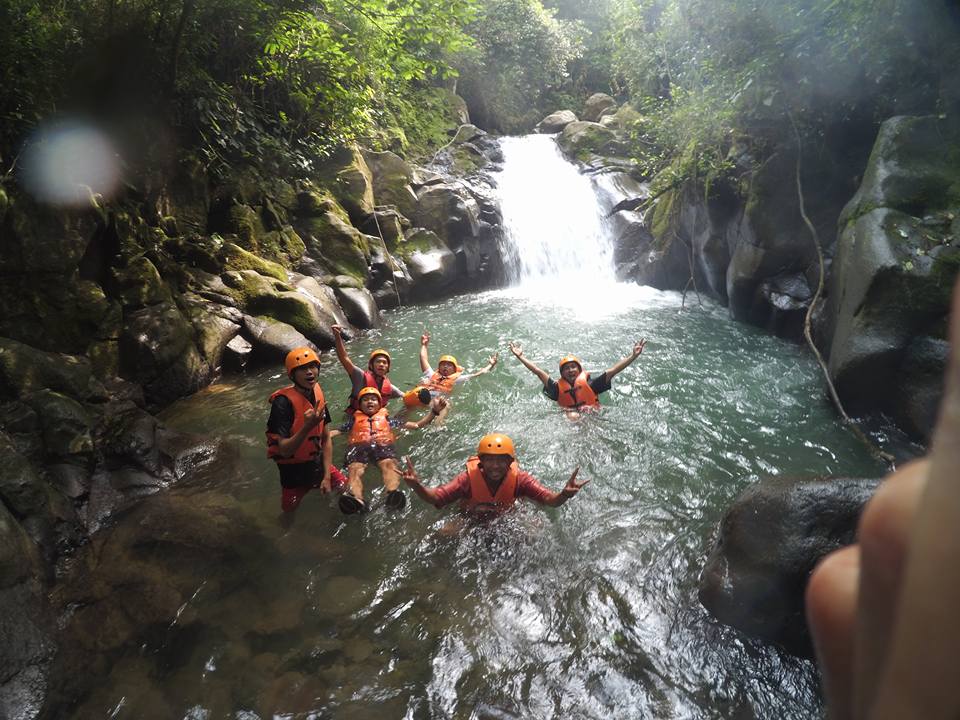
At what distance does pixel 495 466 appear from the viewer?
4.71 meters

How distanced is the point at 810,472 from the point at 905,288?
261cm

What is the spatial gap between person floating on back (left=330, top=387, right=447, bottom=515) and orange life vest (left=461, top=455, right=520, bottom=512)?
2.80 feet

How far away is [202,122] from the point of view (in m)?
10.4

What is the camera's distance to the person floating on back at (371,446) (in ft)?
17.9

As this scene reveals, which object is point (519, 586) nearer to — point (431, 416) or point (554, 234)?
point (431, 416)

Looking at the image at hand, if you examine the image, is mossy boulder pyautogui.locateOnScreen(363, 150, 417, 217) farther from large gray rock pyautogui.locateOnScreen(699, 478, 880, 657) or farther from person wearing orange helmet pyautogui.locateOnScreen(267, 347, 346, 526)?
large gray rock pyautogui.locateOnScreen(699, 478, 880, 657)

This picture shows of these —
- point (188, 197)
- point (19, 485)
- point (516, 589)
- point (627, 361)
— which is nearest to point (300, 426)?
point (19, 485)

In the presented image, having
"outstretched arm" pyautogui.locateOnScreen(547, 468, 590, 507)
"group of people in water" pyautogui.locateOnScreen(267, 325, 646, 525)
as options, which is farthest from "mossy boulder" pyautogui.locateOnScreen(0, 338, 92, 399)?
"outstretched arm" pyautogui.locateOnScreen(547, 468, 590, 507)

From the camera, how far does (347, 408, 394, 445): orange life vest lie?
19.9ft

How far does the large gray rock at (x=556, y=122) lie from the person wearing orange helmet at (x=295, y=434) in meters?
24.4

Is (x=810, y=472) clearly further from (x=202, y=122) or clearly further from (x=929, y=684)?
(x=202, y=122)

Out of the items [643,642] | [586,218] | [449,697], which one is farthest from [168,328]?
[586,218]

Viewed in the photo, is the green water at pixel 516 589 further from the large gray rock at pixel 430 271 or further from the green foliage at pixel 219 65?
the large gray rock at pixel 430 271

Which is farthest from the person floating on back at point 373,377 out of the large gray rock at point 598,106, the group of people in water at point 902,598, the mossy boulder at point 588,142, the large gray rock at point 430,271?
the large gray rock at point 598,106
